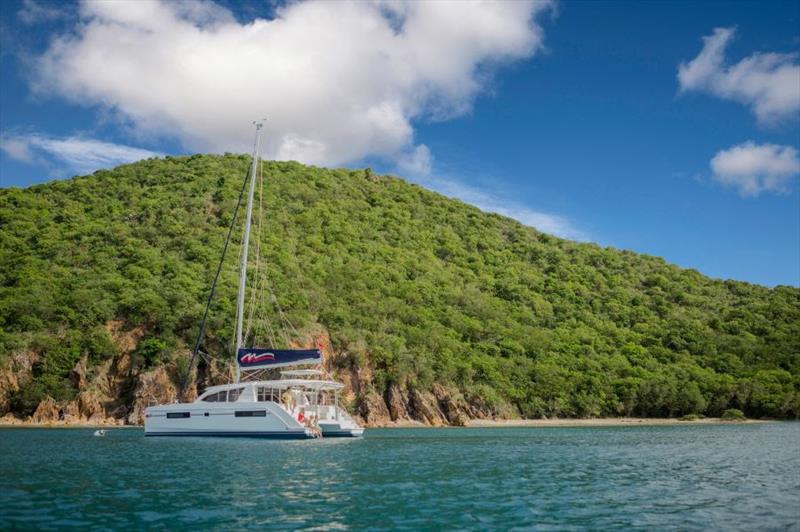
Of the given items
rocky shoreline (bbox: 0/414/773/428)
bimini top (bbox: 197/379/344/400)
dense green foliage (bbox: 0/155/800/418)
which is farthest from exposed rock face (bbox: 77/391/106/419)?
bimini top (bbox: 197/379/344/400)

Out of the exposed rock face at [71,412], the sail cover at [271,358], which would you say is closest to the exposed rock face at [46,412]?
the exposed rock face at [71,412]

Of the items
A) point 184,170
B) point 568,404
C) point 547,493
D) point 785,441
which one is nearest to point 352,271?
point 568,404

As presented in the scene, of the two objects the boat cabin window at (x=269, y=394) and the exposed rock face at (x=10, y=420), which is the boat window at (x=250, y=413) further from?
the exposed rock face at (x=10, y=420)

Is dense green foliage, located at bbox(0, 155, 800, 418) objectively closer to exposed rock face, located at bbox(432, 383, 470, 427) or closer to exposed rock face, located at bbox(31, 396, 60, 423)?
exposed rock face, located at bbox(31, 396, 60, 423)

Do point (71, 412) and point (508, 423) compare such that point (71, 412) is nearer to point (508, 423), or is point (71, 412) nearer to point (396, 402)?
point (396, 402)

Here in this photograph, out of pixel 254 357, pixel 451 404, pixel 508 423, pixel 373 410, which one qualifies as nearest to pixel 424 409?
pixel 451 404

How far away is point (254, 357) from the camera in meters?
40.9

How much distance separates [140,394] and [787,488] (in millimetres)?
52735

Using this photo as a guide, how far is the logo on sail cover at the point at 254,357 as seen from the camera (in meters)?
40.7

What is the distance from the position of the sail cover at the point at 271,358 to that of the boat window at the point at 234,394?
5.06 feet

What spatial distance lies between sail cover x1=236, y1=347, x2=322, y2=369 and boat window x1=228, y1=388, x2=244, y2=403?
1.54 meters

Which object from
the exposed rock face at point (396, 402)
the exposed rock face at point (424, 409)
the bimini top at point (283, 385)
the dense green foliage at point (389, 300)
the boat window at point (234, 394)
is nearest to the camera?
the bimini top at point (283, 385)

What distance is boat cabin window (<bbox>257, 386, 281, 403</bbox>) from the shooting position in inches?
1596

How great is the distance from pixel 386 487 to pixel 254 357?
2214 centimetres
